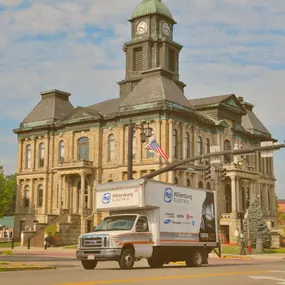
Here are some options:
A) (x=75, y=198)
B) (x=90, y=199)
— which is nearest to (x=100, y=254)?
(x=90, y=199)

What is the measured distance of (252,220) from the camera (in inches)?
2117

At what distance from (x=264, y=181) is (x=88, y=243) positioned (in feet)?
185

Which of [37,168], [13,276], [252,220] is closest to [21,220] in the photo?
[37,168]

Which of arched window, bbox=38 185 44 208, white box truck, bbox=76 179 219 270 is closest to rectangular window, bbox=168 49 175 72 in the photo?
arched window, bbox=38 185 44 208

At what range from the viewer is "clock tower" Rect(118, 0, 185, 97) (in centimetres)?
6725

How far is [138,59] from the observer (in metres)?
68.7

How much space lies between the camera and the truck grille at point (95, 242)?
21594 mm

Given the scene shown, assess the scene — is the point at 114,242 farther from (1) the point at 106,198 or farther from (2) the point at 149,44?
(2) the point at 149,44

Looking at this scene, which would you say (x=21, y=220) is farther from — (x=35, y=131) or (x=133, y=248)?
(x=133, y=248)

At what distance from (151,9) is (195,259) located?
47.9 meters

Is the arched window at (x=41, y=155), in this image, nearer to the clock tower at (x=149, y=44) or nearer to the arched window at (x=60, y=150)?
the arched window at (x=60, y=150)

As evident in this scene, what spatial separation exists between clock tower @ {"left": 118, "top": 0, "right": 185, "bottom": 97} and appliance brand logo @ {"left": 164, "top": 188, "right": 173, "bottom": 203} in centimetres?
4318

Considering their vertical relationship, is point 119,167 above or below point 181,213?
above

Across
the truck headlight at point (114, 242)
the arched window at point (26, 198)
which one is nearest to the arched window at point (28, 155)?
the arched window at point (26, 198)
